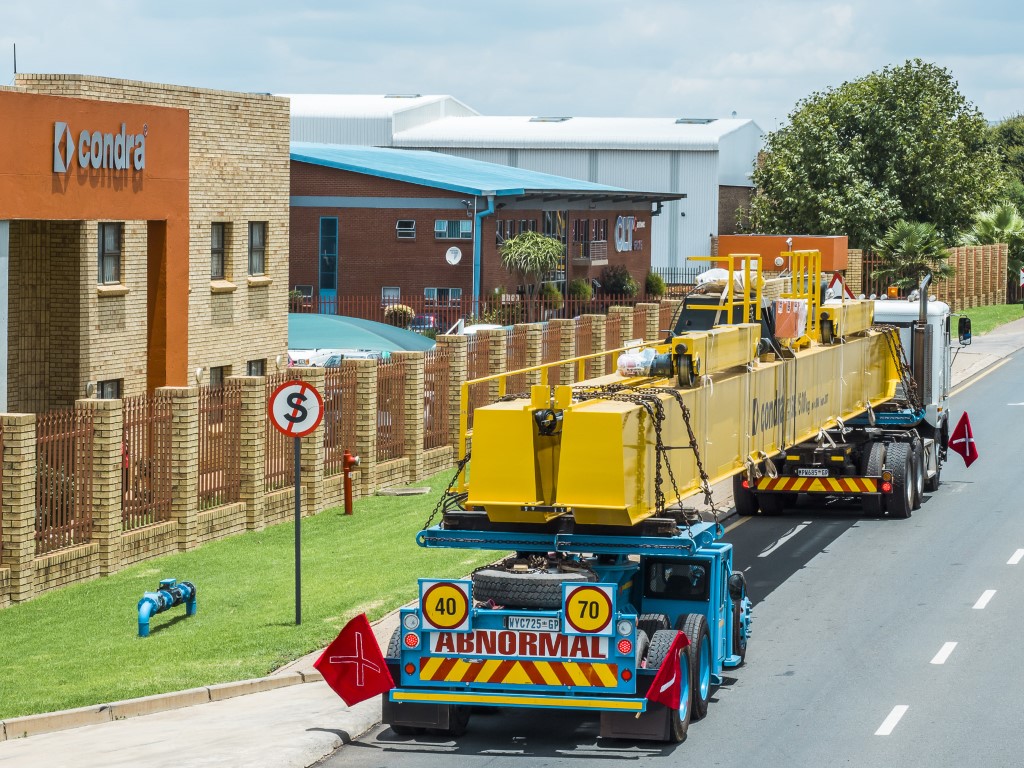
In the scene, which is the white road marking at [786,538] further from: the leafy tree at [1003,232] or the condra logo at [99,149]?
the leafy tree at [1003,232]

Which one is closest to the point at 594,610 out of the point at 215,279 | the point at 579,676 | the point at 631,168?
the point at 579,676

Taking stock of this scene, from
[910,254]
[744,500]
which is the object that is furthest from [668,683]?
[910,254]

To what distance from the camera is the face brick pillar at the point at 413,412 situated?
95.4ft

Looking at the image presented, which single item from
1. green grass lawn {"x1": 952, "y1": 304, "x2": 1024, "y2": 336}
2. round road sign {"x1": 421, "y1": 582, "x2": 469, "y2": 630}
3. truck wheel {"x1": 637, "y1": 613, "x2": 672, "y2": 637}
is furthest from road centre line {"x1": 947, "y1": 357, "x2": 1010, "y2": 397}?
round road sign {"x1": 421, "y1": 582, "x2": 469, "y2": 630}

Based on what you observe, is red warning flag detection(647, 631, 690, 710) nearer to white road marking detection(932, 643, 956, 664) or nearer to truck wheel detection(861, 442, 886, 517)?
white road marking detection(932, 643, 956, 664)

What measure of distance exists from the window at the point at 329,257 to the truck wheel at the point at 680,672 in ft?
136

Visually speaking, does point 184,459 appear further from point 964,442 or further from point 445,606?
point 964,442

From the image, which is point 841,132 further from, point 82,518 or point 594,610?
point 594,610

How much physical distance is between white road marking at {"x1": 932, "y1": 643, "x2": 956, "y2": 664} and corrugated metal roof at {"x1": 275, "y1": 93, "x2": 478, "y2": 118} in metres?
69.5

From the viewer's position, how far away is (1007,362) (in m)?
50.6

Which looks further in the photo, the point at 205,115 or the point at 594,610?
the point at 205,115

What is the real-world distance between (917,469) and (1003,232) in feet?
167

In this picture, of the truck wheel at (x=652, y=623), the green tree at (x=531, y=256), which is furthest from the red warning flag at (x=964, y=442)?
the green tree at (x=531, y=256)

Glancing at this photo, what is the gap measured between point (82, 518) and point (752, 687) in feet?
29.1
